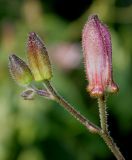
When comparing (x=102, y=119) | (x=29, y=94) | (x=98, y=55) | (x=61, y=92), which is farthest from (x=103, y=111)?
(x=61, y=92)

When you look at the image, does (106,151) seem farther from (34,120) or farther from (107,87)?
(107,87)

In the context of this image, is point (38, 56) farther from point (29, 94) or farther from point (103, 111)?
point (103, 111)

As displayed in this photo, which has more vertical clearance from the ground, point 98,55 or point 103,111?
point 98,55

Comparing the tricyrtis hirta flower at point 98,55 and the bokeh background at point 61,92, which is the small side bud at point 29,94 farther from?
the bokeh background at point 61,92

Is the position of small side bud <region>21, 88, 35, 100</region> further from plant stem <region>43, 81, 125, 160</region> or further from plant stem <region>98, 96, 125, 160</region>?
plant stem <region>98, 96, 125, 160</region>

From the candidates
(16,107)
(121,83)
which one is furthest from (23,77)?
(121,83)

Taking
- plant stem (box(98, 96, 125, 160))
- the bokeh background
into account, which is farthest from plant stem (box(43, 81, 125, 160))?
the bokeh background
